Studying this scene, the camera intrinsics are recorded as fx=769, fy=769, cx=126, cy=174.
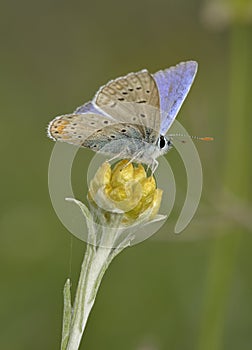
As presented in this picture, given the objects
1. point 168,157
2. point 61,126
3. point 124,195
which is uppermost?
point 61,126

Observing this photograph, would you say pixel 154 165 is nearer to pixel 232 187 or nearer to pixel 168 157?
pixel 232 187

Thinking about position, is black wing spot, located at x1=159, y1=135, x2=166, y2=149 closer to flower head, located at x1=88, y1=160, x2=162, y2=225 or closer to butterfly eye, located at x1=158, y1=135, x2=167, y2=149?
butterfly eye, located at x1=158, y1=135, x2=167, y2=149

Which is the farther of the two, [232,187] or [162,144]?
[232,187]

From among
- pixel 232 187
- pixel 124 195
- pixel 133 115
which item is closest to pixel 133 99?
pixel 133 115

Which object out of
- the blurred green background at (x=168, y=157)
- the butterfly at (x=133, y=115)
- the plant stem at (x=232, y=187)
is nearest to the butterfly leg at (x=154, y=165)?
the butterfly at (x=133, y=115)

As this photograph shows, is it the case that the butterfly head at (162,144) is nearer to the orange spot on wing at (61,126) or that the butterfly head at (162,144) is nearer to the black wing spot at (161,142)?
the black wing spot at (161,142)

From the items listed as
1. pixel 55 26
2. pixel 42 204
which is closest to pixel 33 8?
pixel 55 26

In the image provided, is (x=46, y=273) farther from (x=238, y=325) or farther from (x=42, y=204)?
(x=238, y=325)
